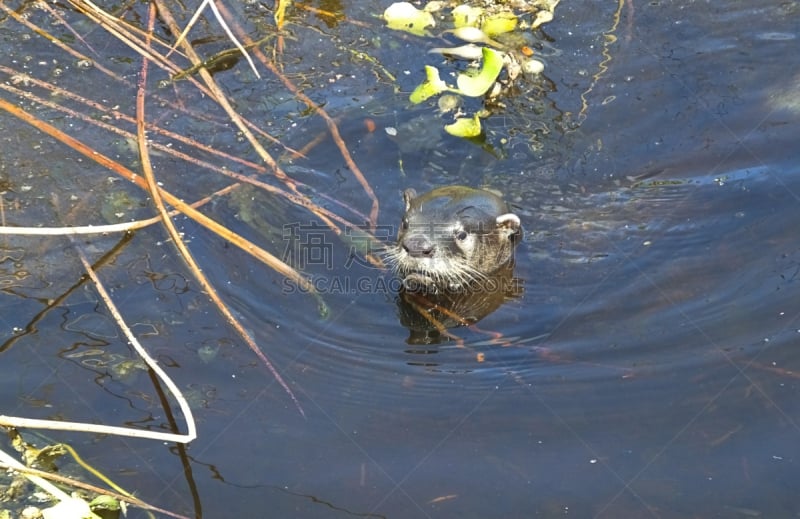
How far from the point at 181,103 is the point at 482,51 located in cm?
201

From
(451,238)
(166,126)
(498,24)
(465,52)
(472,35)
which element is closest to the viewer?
(451,238)

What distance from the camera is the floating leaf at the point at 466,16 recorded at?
7117 millimetres

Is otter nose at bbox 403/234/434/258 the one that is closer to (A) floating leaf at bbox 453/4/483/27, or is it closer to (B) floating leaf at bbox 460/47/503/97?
(B) floating leaf at bbox 460/47/503/97

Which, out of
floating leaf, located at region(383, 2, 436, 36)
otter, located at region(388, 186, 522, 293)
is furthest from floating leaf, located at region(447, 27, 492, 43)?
otter, located at region(388, 186, 522, 293)

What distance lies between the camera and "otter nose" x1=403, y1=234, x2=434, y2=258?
5145mm

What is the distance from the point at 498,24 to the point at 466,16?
0.25 m

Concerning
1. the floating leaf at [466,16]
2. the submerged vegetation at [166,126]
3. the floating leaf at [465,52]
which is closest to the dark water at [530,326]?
the submerged vegetation at [166,126]

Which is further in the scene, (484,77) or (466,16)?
(466,16)

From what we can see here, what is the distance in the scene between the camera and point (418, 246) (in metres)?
5.15

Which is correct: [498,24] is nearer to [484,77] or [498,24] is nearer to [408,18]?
[408,18]

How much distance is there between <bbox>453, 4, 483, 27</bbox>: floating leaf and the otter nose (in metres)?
2.52

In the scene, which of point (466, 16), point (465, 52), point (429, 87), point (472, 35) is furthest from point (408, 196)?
point (466, 16)

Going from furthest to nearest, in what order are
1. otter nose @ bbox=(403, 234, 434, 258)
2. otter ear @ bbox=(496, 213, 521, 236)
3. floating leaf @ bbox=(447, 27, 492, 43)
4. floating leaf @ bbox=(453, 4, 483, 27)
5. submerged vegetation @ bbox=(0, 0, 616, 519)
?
floating leaf @ bbox=(453, 4, 483, 27), floating leaf @ bbox=(447, 27, 492, 43), otter ear @ bbox=(496, 213, 521, 236), otter nose @ bbox=(403, 234, 434, 258), submerged vegetation @ bbox=(0, 0, 616, 519)

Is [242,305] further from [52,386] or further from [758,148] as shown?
[758,148]
